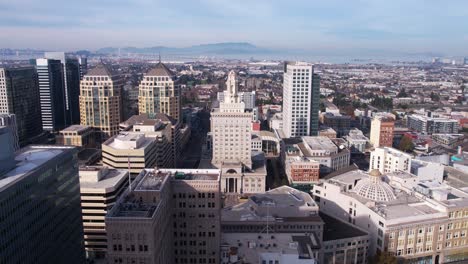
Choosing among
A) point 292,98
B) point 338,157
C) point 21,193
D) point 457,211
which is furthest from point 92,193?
point 292,98

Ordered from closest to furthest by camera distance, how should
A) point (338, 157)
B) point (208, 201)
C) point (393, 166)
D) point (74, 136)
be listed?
1. point (208, 201)
2. point (393, 166)
3. point (338, 157)
4. point (74, 136)

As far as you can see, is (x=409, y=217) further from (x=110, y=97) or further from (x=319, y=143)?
(x=110, y=97)

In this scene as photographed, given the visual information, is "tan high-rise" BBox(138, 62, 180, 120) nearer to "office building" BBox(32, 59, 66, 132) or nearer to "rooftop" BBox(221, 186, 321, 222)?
"office building" BBox(32, 59, 66, 132)

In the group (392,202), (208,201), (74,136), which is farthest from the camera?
(74,136)

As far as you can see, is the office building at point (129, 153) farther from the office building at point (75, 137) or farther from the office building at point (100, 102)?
the office building at point (100, 102)

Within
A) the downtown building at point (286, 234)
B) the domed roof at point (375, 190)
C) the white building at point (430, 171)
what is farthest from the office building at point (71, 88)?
the white building at point (430, 171)

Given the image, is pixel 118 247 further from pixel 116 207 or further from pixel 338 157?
pixel 338 157
